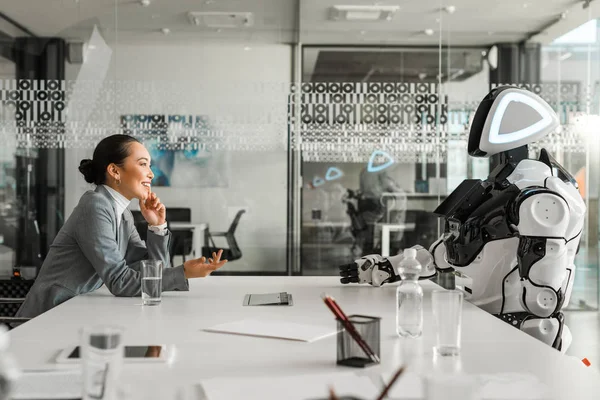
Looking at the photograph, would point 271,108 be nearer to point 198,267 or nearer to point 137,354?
point 198,267

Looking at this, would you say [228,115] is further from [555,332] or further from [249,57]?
[555,332]

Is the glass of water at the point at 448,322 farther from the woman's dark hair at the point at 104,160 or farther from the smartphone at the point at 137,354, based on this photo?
the woman's dark hair at the point at 104,160

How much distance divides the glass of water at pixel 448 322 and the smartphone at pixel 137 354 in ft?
1.96

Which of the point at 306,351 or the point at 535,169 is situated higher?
the point at 535,169

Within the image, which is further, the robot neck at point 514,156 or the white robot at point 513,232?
the robot neck at point 514,156

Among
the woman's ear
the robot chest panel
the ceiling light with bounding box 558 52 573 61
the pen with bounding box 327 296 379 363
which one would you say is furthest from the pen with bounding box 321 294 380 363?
the ceiling light with bounding box 558 52 573 61

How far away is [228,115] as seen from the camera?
17.1ft

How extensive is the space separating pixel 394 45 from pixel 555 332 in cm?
322

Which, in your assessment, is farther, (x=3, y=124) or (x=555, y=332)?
(x=3, y=124)

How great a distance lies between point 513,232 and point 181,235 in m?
3.08

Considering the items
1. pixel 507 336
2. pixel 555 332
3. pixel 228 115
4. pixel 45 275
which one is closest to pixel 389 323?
pixel 507 336

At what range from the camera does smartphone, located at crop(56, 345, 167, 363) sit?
156 cm

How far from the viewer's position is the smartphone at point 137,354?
1.56 metres

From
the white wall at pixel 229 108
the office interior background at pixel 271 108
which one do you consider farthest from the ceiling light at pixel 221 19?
the white wall at pixel 229 108
